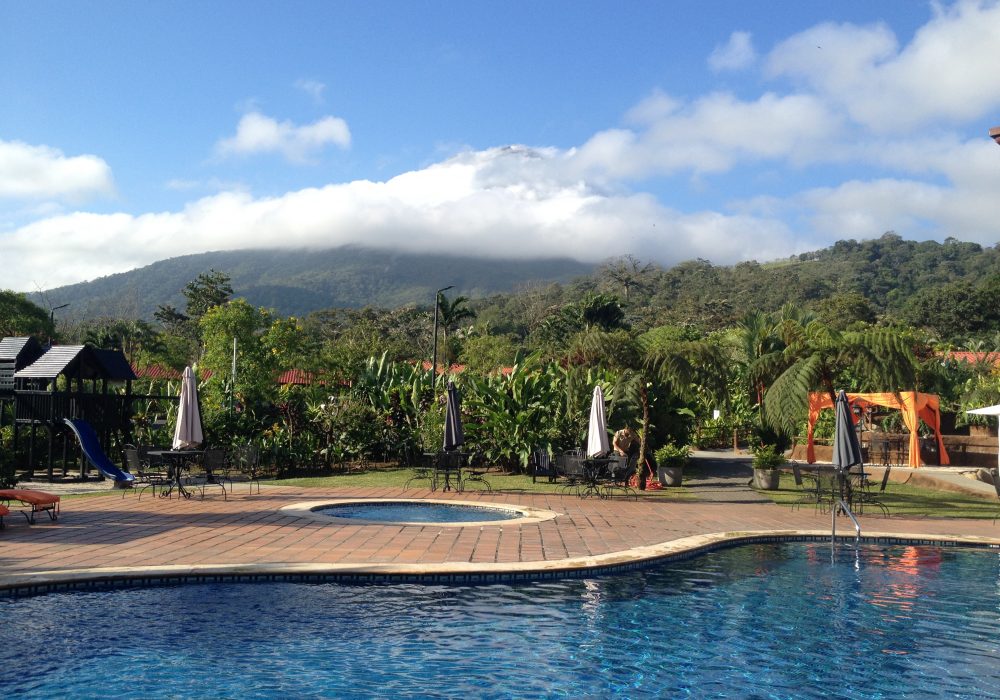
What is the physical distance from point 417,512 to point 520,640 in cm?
687

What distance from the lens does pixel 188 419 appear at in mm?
15328

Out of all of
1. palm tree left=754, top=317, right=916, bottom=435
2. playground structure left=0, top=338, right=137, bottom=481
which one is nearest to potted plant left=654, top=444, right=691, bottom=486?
palm tree left=754, top=317, right=916, bottom=435

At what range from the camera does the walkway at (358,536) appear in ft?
27.7

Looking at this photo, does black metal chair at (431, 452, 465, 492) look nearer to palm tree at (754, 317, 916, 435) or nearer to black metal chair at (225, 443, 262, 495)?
black metal chair at (225, 443, 262, 495)

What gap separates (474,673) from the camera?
6.18m

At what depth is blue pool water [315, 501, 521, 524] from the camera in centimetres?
1283

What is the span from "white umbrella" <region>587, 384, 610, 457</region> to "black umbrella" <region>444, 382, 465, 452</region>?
2515 mm

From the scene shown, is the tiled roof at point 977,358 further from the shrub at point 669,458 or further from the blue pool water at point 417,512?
the blue pool water at point 417,512

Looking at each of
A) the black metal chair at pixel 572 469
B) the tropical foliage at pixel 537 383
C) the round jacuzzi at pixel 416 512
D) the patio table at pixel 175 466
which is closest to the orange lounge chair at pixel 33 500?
the patio table at pixel 175 466

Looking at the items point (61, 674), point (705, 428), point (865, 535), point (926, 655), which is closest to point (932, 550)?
point (865, 535)

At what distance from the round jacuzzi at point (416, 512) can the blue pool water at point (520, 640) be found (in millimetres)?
3670

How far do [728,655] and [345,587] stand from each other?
3661 mm

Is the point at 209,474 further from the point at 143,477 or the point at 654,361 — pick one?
the point at 654,361

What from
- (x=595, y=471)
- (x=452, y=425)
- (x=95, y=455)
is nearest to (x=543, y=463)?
(x=595, y=471)
